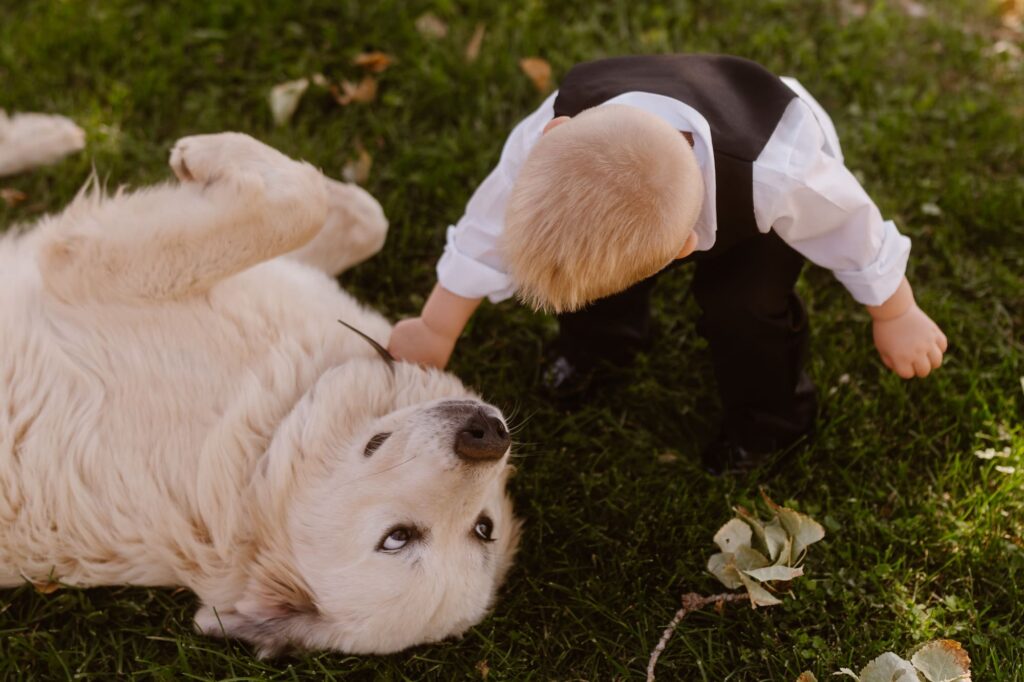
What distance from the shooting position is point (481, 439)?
89.5 inches

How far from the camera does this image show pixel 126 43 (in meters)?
4.08

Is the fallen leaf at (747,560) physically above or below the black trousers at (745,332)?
below

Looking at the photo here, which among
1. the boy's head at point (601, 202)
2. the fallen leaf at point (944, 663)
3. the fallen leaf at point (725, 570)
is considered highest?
the boy's head at point (601, 202)

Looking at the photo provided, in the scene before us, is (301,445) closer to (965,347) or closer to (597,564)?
(597,564)

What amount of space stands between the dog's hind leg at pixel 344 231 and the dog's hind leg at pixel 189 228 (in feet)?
1.91

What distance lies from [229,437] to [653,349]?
175 cm

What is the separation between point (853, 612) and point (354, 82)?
3.10 metres

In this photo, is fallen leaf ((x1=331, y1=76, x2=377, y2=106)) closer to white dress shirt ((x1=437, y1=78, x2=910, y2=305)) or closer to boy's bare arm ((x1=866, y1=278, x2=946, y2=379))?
white dress shirt ((x1=437, y1=78, x2=910, y2=305))

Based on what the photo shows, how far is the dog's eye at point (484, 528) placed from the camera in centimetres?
260

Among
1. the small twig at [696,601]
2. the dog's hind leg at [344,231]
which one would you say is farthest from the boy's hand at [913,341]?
the dog's hind leg at [344,231]

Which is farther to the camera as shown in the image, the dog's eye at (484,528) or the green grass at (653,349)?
the green grass at (653,349)

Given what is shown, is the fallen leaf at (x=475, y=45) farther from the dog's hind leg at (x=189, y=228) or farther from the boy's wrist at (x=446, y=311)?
the boy's wrist at (x=446, y=311)

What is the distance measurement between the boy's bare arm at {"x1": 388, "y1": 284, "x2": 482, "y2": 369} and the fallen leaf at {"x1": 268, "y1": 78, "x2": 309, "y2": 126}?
1.67 m

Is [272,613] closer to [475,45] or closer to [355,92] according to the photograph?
[355,92]
